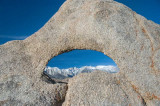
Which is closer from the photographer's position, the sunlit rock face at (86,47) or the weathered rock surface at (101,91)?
the weathered rock surface at (101,91)

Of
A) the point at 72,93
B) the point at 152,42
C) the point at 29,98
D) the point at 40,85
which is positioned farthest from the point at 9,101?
the point at 152,42

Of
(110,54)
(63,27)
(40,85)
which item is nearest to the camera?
(40,85)

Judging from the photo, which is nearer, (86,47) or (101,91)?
(101,91)

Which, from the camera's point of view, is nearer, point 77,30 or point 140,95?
point 140,95

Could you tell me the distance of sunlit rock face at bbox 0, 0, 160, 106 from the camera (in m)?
5.55

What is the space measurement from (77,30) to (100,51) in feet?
3.15

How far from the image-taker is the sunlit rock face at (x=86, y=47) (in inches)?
218

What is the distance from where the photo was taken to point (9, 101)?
535 cm

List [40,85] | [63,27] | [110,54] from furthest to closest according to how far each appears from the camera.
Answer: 1. [63,27]
2. [110,54]
3. [40,85]

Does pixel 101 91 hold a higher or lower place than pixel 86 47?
lower

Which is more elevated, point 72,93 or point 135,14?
point 135,14

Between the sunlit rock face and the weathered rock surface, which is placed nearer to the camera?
the weathered rock surface

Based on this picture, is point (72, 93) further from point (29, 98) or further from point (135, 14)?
point (135, 14)

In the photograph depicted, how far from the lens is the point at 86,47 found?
6.37m
